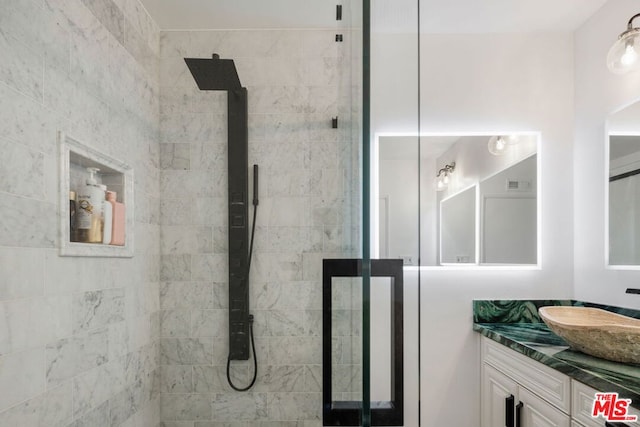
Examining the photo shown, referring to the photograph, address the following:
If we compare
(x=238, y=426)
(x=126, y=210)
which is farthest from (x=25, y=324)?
(x=238, y=426)

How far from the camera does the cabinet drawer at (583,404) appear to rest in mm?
1104

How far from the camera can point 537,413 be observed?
1371 millimetres

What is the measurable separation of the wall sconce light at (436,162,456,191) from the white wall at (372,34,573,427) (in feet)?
0.65

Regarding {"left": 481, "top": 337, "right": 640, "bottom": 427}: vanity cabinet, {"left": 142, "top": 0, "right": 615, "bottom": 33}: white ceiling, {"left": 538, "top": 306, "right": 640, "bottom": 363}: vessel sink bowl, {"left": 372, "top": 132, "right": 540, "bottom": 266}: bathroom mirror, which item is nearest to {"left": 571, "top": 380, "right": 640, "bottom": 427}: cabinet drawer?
{"left": 481, "top": 337, "right": 640, "bottom": 427}: vanity cabinet

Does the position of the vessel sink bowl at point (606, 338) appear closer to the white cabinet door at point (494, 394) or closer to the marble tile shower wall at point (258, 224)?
the white cabinet door at point (494, 394)

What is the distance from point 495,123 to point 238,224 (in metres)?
1.45

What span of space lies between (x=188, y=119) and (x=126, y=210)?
55cm

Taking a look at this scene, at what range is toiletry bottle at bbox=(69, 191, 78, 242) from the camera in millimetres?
1108

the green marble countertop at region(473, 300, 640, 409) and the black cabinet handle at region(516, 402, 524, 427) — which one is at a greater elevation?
the green marble countertop at region(473, 300, 640, 409)

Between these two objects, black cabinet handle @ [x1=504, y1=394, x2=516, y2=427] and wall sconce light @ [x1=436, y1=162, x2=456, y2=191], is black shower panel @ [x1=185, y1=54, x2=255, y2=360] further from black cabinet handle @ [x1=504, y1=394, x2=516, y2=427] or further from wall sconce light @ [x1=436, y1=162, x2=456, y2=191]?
black cabinet handle @ [x1=504, y1=394, x2=516, y2=427]

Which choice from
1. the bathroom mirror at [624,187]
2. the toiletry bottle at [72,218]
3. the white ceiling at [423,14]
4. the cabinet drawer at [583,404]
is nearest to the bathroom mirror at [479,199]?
the bathroom mirror at [624,187]

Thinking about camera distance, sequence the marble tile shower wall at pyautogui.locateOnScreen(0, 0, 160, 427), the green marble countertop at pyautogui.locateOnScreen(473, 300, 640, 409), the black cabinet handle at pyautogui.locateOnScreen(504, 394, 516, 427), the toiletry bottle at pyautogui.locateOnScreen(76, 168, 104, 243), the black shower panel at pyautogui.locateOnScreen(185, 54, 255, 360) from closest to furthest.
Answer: the marble tile shower wall at pyautogui.locateOnScreen(0, 0, 160, 427) < the green marble countertop at pyautogui.locateOnScreen(473, 300, 640, 409) < the toiletry bottle at pyautogui.locateOnScreen(76, 168, 104, 243) < the black cabinet handle at pyautogui.locateOnScreen(504, 394, 516, 427) < the black shower panel at pyautogui.locateOnScreen(185, 54, 255, 360)

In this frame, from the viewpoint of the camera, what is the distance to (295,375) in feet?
5.49

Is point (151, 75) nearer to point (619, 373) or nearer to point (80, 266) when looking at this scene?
point (80, 266)
